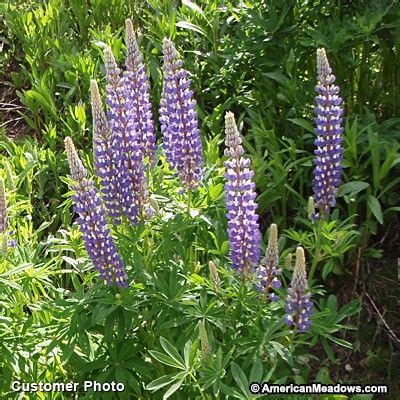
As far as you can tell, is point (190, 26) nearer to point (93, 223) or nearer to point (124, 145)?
point (124, 145)

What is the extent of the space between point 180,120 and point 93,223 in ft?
1.74

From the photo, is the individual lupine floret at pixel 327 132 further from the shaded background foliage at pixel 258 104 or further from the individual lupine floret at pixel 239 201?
the individual lupine floret at pixel 239 201

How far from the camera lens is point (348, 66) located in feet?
14.6

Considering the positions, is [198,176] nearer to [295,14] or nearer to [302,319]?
[302,319]

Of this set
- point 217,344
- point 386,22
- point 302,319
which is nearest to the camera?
point 302,319

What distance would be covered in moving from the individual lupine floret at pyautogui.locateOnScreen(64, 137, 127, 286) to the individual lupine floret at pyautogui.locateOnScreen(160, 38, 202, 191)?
40 cm

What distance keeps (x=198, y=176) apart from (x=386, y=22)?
6.21ft

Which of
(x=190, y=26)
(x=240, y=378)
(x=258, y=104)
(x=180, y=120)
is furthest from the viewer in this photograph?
(x=190, y=26)

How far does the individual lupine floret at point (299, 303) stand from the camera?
276 centimetres

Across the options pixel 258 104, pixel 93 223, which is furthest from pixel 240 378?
pixel 258 104

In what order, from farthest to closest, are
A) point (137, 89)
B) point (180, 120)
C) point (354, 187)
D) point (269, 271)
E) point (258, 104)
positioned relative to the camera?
point (258, 104), point (354, 187), point (137, 89), point (180, 120), point (269, 271)

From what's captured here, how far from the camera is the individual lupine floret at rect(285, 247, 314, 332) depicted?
2.76m

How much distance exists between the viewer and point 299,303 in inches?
111

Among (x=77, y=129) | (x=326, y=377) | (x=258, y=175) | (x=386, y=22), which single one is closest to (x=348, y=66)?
(x=386, y=22)
